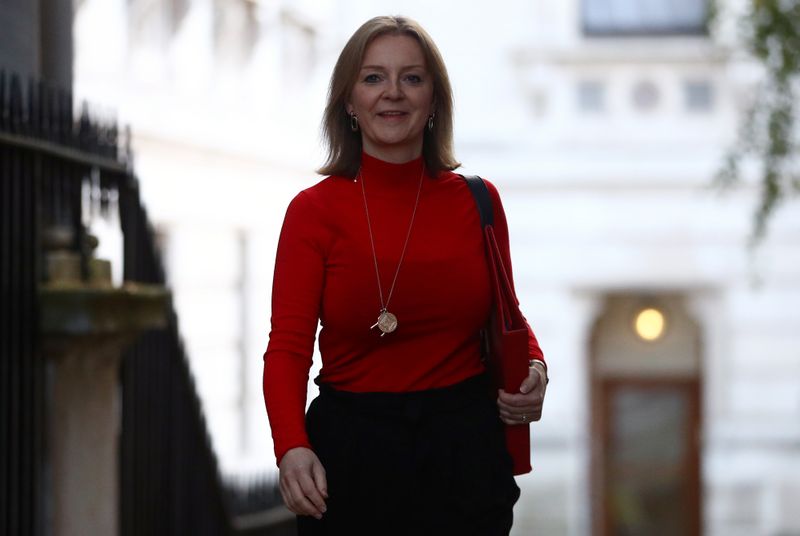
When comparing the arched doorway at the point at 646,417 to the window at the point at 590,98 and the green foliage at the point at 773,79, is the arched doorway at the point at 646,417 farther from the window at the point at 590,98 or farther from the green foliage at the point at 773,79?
the green foliage at the point at 773,79

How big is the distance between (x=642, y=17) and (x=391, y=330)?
43.6 ft

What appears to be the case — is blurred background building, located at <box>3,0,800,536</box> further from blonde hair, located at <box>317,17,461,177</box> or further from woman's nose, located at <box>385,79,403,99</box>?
woman's nose, located at <box>385,79,403,99</box>

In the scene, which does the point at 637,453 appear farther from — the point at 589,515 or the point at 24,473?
the point at 24,473

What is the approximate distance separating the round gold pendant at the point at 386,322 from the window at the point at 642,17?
12.9 m

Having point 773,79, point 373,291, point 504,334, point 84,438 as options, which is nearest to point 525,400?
point 504,334

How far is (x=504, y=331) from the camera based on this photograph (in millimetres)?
3369

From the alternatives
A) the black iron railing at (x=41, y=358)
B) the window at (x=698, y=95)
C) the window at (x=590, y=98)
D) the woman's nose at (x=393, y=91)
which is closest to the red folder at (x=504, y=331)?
the woman's nose at (x=393, y=91)

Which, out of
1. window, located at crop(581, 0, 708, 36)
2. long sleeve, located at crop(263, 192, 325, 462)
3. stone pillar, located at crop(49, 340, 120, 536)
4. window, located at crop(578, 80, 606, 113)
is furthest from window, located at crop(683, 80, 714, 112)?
long sleeve, located at crop(263, 192, 325, 462)

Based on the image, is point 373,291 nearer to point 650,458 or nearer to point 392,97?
point 392,97

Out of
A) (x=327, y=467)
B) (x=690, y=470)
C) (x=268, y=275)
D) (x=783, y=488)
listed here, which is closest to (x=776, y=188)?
(x=268, y=275)

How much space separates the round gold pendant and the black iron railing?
8.10ft

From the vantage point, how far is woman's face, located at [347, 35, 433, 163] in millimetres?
3402

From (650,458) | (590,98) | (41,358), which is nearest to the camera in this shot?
(41,358)

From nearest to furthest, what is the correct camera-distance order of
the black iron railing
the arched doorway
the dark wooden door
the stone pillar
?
the black iron railing → the stone pillar → the arched doorway → the dark wooden door
